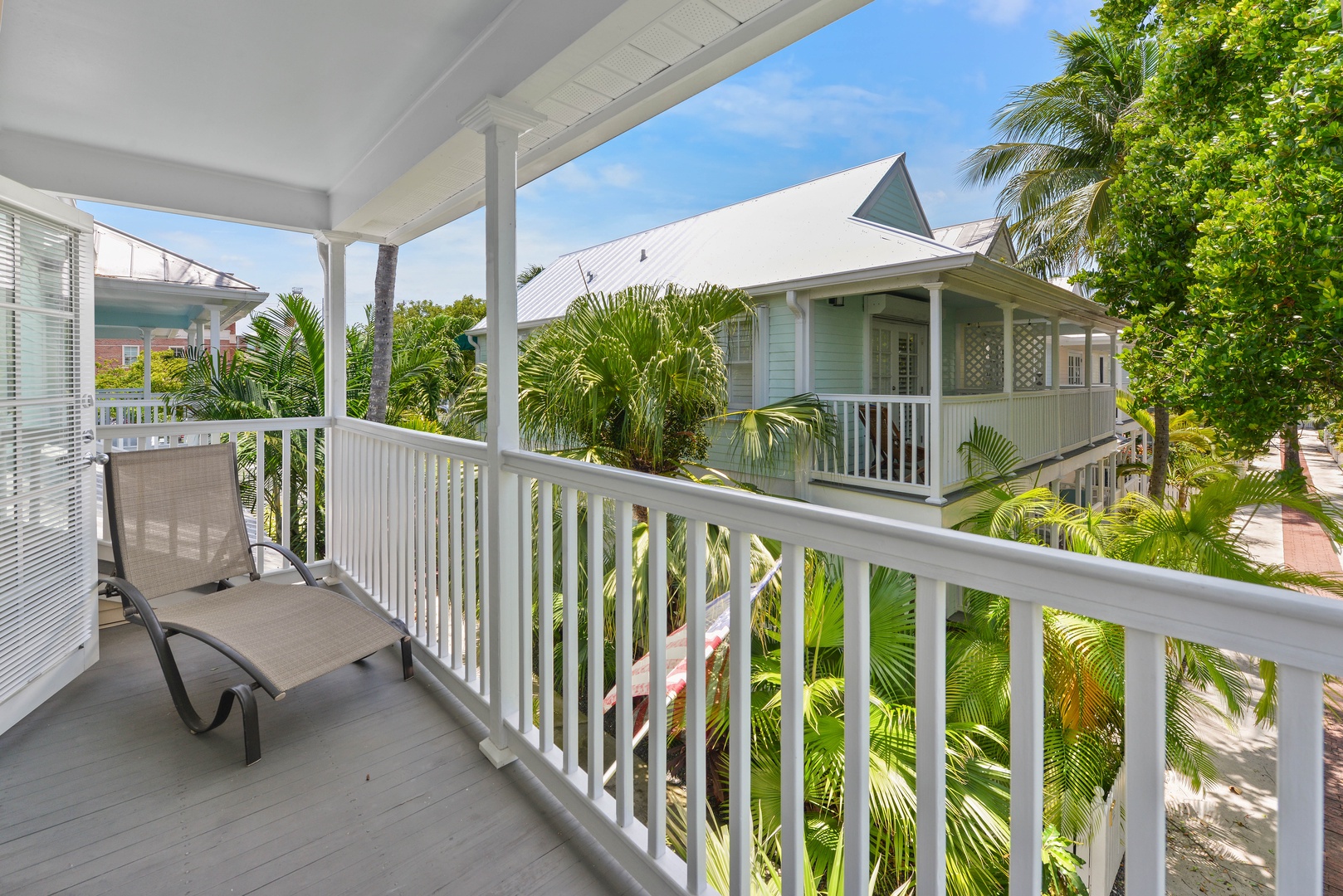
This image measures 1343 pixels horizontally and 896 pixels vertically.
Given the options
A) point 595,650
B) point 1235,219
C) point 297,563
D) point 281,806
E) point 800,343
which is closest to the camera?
point 595,650

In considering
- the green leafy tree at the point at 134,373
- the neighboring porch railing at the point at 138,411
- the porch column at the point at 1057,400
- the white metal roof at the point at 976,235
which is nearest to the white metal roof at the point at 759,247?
the white metal roof at the point at 976,235

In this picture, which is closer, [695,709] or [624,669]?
[695,709]

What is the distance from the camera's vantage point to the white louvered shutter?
87.8 inches

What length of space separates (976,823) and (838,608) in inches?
40.3

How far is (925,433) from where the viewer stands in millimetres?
6824

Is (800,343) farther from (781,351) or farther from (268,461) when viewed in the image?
(268,461)

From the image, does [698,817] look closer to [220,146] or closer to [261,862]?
[261,862]

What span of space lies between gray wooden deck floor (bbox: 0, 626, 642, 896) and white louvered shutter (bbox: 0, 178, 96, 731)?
239 mm

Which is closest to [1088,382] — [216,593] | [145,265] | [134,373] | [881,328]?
[881,328]

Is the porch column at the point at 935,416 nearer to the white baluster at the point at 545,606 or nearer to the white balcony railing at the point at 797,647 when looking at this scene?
the white balcony railing at the point at 797,647

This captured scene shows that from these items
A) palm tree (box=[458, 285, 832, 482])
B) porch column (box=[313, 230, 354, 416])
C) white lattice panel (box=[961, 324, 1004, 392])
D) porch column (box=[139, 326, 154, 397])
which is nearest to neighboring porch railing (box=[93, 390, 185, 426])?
porch column (box=[139, 326, 154, 397])

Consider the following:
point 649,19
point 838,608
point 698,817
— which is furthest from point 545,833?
point 649,19

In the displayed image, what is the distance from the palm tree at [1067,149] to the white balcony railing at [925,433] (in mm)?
2851

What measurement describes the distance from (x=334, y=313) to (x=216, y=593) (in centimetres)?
183
